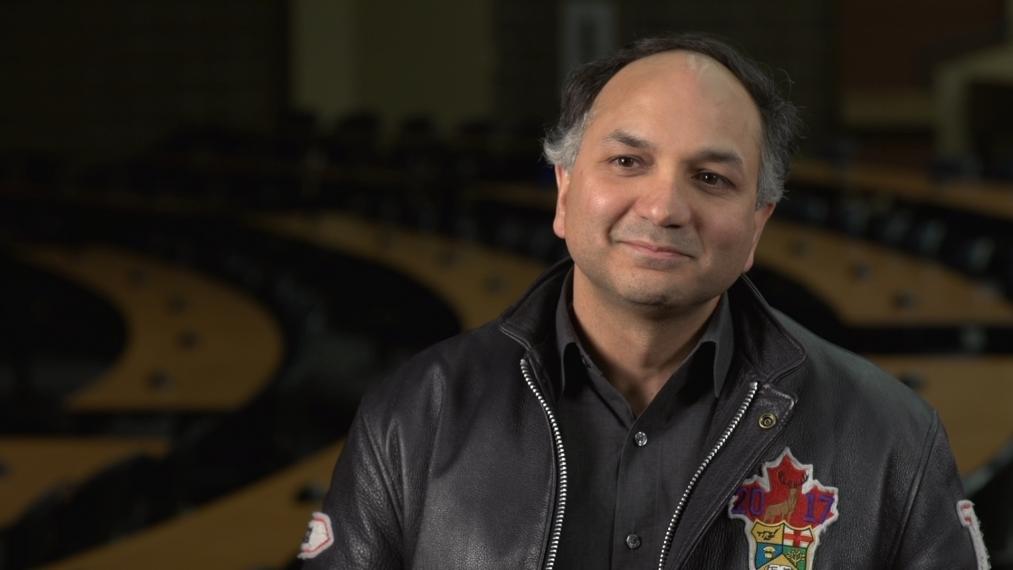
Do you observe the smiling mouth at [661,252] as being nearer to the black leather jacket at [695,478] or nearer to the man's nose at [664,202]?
the man's nose at [664,202]

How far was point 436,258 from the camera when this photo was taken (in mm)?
7613

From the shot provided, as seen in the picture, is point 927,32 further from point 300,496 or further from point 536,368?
point 536,368

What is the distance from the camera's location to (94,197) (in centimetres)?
1124

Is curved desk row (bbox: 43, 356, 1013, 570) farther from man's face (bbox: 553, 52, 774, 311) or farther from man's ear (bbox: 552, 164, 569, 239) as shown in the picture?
man's face (bbox: 553, 52, 774, 311)

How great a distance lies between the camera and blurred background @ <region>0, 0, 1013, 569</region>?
12.7 ft

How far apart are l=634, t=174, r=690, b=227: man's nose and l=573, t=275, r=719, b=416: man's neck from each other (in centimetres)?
12

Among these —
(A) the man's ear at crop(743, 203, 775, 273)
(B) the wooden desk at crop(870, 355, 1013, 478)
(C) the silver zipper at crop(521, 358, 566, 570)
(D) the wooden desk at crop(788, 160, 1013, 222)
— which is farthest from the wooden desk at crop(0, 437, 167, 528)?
(D) the wooden desk at crop(788, 160, 1013, 222)

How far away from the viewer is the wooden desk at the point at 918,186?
27.3ft

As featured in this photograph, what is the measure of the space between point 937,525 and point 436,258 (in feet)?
19.9

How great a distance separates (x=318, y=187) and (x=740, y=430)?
33.9ft

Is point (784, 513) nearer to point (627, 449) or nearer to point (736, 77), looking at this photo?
point (627, 449)

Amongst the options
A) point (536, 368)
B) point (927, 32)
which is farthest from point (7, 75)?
point (536, 368)

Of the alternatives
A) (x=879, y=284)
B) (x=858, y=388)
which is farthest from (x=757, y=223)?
(x=879, y=284)

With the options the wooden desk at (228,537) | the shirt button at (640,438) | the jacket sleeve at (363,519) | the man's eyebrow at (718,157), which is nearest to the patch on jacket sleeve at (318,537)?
the jacket sleeve at (363,519)
